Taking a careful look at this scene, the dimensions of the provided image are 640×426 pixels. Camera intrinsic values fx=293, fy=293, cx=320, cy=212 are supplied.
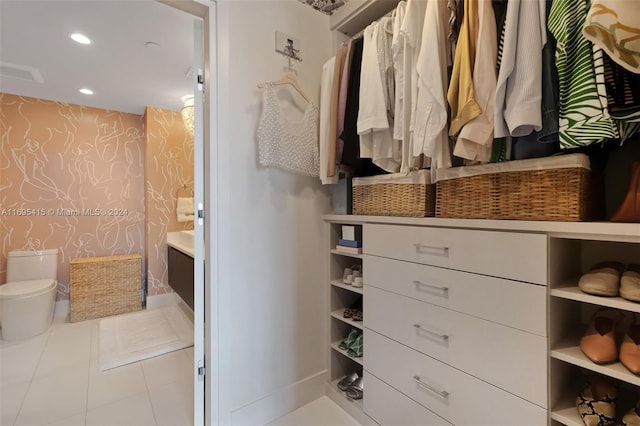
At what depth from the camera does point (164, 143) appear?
11.4ft

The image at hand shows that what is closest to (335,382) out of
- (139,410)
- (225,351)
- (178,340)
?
(225,351)

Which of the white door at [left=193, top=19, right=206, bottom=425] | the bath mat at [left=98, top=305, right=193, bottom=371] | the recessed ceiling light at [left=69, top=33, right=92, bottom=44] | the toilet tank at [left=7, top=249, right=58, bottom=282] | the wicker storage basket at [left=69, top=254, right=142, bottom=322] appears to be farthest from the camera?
the wicker storage basket at [left=69, top=254, right=142, bottom=322]

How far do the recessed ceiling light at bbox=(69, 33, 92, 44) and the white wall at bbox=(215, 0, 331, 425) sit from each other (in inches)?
50.2

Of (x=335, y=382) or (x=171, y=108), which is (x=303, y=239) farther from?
(x=171, y=108)

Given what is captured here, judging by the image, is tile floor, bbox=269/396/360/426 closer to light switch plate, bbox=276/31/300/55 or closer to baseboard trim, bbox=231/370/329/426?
baseboard trim, bbox=231/370/329/426

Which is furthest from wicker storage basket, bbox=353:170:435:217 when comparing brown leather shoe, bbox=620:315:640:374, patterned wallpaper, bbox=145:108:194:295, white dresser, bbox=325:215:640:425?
patterned wallpaper, bbox=145:108:194:295

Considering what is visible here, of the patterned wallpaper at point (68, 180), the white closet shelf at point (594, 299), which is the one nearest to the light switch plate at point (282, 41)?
the white closet shelf at point (594, 299)

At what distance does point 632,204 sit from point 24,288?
408 centimetres

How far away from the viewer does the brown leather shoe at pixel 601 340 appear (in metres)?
0.83

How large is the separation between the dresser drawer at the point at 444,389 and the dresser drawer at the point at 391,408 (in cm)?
3

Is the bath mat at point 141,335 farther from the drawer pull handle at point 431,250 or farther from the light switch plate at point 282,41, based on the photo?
the light switch plate at point 282,41

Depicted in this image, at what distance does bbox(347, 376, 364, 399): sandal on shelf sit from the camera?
163 centimetres

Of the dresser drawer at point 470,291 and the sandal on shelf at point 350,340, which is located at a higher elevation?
the dresser drawer at point 470,291

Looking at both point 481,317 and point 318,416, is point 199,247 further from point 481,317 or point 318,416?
point 481,317
